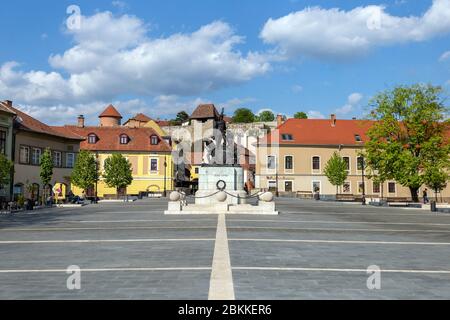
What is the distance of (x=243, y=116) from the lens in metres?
143

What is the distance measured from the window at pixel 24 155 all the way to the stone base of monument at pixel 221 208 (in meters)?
24.1

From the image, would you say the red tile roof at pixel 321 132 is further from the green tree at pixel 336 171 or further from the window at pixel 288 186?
the green tree at pixel 336 171

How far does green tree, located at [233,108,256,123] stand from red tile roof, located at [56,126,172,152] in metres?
71.7

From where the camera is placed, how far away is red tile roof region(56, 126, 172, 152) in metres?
68.8

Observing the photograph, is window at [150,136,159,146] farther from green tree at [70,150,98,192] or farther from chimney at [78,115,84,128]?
green tree at [70,150,98,192]

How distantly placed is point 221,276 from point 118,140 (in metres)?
63.7

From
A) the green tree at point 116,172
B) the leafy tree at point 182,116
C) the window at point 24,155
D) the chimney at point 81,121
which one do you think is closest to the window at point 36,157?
the window at point 24,155

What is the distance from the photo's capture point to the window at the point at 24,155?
45.3m

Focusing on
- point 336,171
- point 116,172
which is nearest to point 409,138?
point 336,171

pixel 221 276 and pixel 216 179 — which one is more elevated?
pixel 216 179

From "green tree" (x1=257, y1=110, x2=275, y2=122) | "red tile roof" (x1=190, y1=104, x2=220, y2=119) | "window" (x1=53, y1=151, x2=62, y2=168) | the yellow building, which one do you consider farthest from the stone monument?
"green tree" (x1=257, y1=110, x2=275, y2=122)

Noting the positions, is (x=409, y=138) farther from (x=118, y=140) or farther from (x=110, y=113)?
(x=110, y=113)

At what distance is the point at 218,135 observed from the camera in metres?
32.8
